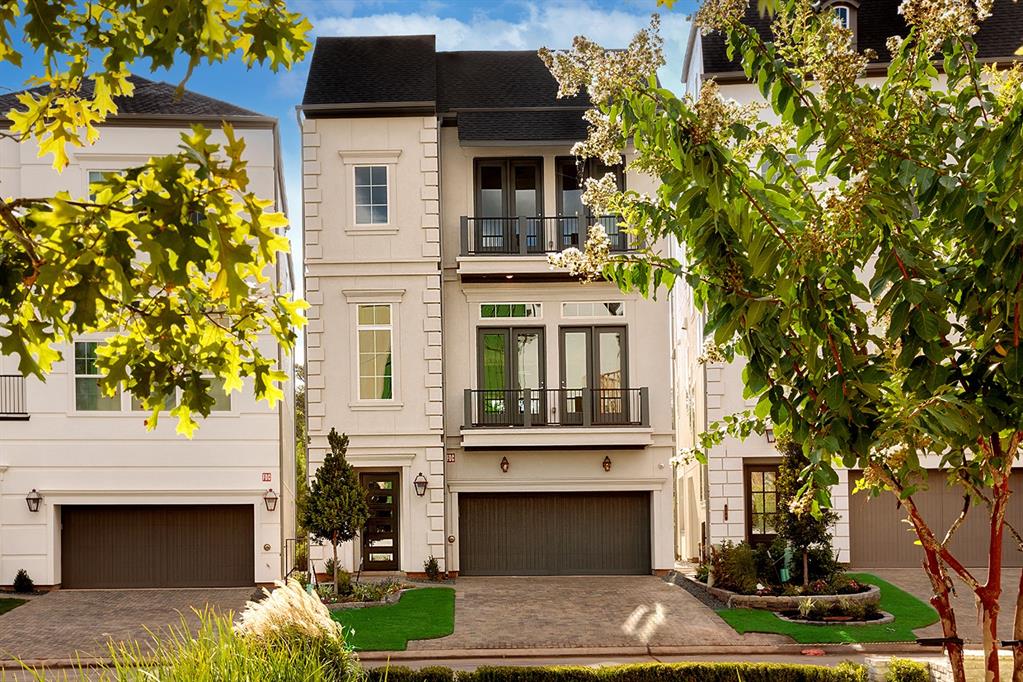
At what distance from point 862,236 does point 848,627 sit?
13008 millimetres

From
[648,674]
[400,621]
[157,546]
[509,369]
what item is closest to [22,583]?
[157,546]

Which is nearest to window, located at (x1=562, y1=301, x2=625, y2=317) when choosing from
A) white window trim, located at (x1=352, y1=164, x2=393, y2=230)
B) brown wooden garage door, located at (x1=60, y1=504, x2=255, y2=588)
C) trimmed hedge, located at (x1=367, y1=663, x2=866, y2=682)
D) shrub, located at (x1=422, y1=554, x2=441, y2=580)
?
white window trim, located at (x1=352, y1=164, x2=393, y2=230)

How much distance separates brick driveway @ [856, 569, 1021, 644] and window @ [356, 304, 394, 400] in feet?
35.1

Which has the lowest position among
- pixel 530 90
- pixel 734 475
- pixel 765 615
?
pixel 765 615

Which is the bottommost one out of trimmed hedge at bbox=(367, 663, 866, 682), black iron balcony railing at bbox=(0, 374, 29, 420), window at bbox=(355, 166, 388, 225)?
trimmed hedge at bbox=(367, 663, 866, 682)

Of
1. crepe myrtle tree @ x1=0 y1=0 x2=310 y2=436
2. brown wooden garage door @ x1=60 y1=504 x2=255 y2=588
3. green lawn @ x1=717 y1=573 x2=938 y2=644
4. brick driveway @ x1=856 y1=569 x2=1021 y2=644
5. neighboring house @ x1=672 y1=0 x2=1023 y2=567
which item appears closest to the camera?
crepe myrtle tree @ x1=0 y1=0 x2=310 y2=436

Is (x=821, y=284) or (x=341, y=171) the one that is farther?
(x=341, y=171)

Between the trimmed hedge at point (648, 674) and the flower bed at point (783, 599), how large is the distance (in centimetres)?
700

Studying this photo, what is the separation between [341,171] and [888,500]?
13492 mm

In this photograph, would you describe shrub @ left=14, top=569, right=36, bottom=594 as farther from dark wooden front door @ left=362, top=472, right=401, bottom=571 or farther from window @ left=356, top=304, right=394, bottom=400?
window @ left=356, top=304, right=394, bottom=400

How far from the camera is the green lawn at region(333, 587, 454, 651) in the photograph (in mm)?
17359

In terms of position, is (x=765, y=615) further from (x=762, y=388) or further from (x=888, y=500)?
(x=762, y=388)

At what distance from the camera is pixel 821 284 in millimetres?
6859

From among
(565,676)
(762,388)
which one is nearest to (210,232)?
(762,388)
